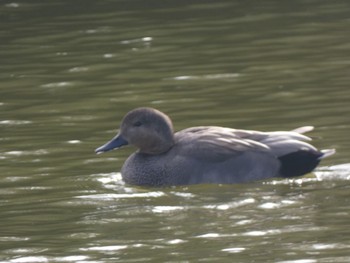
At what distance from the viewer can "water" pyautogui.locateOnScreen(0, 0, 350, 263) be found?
8898 mm

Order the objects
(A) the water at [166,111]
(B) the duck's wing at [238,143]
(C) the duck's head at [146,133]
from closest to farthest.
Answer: (A) the water at [166,111], (B) the duck's wing at [238,143], (C) the duck's head at [146,133]

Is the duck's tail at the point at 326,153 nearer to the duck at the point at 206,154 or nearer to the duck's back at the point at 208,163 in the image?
the duck at the point at 206,154

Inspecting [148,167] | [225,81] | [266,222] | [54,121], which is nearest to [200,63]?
[225,81]

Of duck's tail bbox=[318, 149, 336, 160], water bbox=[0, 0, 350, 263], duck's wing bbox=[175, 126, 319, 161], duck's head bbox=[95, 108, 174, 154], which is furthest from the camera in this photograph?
duck's head bbox=[95, 108, 174, 154]

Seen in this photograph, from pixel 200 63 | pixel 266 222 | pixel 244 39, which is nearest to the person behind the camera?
pixel 266 222

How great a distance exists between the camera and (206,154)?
10.7 m

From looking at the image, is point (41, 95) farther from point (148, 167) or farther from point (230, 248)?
point (230, 248)

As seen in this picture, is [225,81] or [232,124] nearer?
[232,124]

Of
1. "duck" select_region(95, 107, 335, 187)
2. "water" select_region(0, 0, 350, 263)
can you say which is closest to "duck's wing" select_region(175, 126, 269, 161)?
"duck" select_region(95, 107, 335, 187)

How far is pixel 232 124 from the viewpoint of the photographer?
1237 cm

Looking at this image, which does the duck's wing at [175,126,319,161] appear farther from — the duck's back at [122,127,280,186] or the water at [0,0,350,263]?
the water at [0,0,350,263]

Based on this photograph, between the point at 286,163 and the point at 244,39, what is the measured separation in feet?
18.7

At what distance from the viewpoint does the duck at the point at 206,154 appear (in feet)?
34.9

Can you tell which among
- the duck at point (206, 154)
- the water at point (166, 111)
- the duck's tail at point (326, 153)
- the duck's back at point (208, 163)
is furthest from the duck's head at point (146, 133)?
the duck's tail at point (326, 153)
